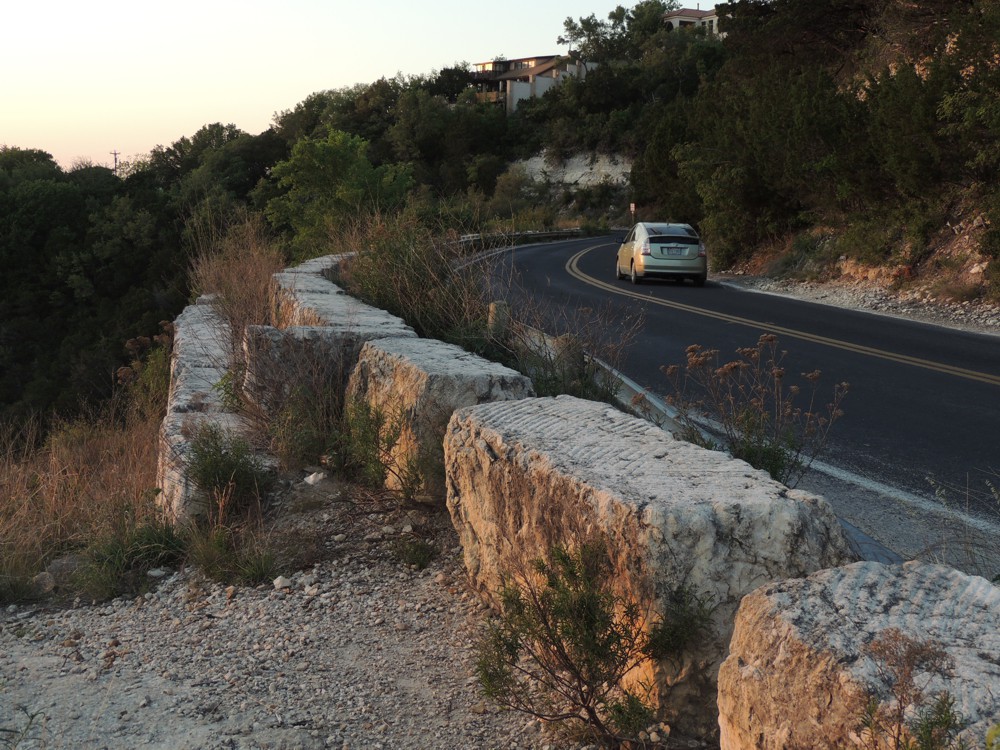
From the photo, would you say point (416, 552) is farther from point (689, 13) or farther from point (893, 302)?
point (689, 13)

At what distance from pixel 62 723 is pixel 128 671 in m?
0.43

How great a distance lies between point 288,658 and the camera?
3.95m

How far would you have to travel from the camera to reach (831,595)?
2666 mm

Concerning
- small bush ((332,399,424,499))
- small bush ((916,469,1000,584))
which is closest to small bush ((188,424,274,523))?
small bush ((332,399,424,499))

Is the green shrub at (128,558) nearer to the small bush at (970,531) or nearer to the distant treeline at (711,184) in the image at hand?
the small bush at (970,531)

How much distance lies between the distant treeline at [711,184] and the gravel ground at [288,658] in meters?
5.83

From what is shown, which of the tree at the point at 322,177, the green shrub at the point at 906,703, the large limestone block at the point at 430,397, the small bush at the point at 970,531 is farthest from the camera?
the tree at the point at 322,177

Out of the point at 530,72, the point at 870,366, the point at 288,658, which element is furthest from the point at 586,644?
the point at 530,72

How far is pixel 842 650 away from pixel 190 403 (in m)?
5.86

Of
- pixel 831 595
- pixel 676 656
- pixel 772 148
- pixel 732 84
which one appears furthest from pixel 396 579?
pixel 732 84

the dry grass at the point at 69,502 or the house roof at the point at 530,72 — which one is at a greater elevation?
the house roof at the point at 530,72

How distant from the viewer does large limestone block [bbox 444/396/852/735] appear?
3.09 meters

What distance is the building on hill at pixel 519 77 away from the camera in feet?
303

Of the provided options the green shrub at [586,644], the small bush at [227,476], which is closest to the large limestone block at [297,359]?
the small bush at [227,476]
